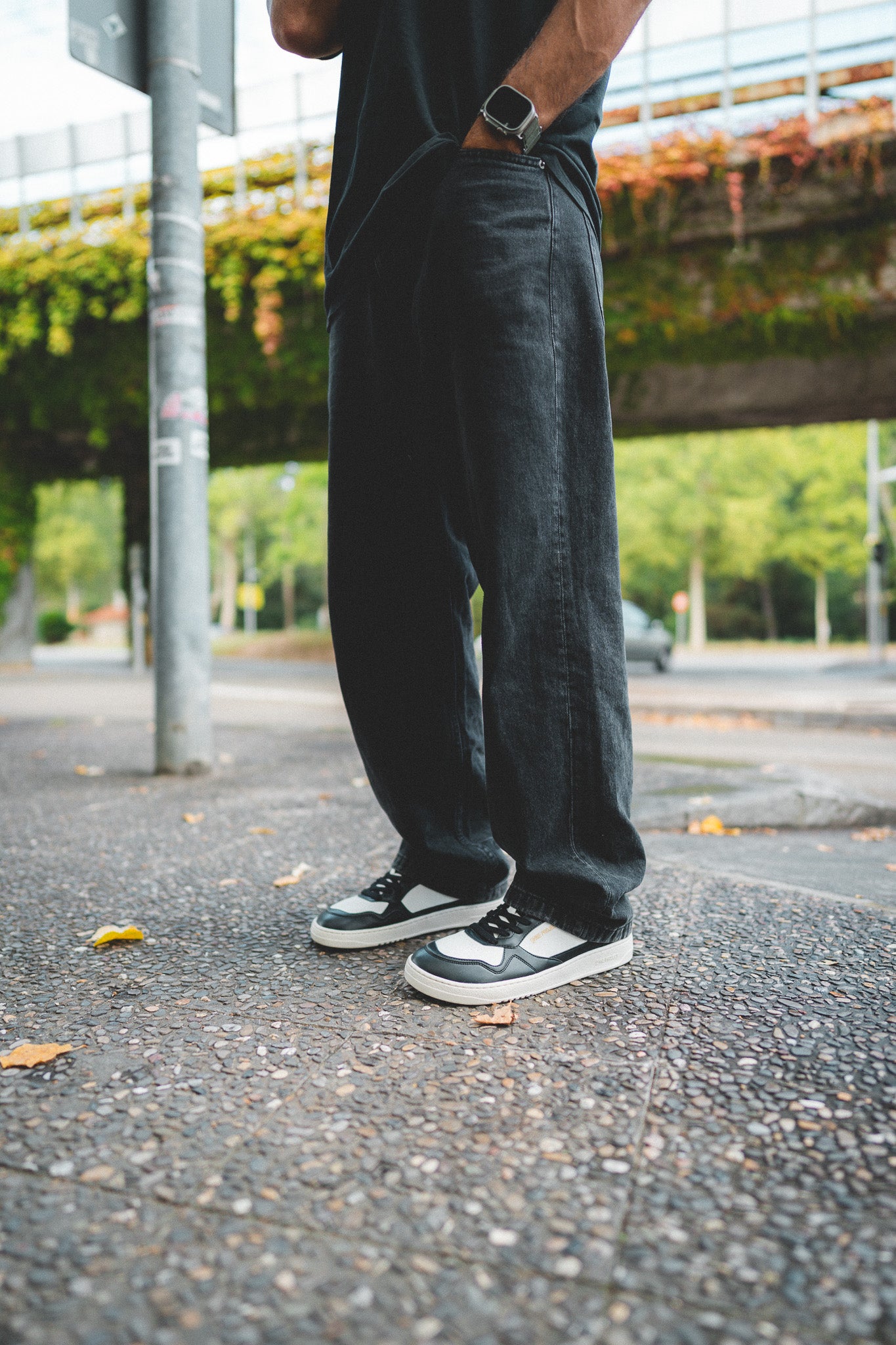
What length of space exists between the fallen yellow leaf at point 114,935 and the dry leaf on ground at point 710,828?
1.82m

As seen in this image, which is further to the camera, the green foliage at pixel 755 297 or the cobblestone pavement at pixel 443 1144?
the green foliage at pixel 755 297

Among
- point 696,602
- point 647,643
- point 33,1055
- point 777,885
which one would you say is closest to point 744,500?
point 696,602

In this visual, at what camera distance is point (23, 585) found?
606 inches

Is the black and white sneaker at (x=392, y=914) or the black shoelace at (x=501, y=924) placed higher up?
the black shoelace at (x=501, y=924)

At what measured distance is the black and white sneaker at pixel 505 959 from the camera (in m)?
1.46

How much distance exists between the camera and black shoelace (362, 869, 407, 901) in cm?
183

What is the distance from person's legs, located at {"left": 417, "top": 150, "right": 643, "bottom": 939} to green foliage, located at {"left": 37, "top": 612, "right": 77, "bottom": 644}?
48.4m

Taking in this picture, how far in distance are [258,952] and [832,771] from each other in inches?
171

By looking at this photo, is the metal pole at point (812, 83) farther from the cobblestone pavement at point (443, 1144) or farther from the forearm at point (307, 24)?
the cobblestone pavement at point (443, 1144)

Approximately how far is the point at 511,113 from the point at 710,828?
2254 millimetres

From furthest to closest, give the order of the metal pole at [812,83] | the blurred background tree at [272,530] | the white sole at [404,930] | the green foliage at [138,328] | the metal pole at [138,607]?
the blurred background tree at [272,530] < the metal pole at [138,607] < the green foliage at [138,328] < the metal pole at [812,83] < the white sole at [404,930]

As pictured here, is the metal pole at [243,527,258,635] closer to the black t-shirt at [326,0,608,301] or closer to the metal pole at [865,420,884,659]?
the metal pole at [865,420,884,659]

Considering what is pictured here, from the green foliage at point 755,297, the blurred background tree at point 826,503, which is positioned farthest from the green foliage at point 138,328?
the blurred background tree at point 826,503

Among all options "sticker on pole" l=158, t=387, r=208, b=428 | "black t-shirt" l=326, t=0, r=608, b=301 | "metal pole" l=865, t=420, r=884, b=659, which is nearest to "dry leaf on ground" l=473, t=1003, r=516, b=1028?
"black t-shirt" l=326, t=0, r=608, b=301
